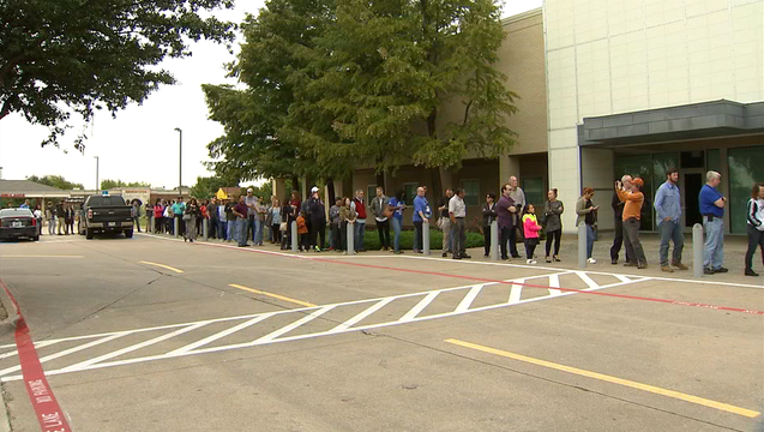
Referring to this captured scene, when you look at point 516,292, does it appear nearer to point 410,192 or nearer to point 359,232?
point 359,232

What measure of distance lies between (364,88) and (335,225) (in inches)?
293

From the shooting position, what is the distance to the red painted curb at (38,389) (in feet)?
Result: 14.5

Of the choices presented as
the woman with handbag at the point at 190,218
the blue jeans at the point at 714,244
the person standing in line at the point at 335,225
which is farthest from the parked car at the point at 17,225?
the blue jeans at the point at 714,244

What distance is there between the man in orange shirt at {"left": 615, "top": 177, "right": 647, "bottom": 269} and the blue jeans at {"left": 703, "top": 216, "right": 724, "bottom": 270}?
1.28m

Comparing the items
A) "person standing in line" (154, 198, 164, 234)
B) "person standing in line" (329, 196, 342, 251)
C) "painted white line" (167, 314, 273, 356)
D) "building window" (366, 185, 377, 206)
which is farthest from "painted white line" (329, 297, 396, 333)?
"building window" (366, 185, 377, 206)

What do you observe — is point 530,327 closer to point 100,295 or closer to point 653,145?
point 100,295

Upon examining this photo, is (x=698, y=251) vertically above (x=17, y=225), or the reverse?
(x=17, y=225)

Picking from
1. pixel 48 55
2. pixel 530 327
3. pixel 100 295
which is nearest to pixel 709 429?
pixel 530 327

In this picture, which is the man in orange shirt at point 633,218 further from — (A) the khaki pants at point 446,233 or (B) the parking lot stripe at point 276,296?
(B) the parking lot stripe at point 276,296

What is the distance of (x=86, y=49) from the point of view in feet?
35.4

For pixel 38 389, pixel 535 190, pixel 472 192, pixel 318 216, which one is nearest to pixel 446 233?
pixel 318 216

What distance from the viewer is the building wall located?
56.3ft

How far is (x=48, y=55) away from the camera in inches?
406

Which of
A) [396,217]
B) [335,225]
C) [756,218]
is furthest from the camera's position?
[335,225]
